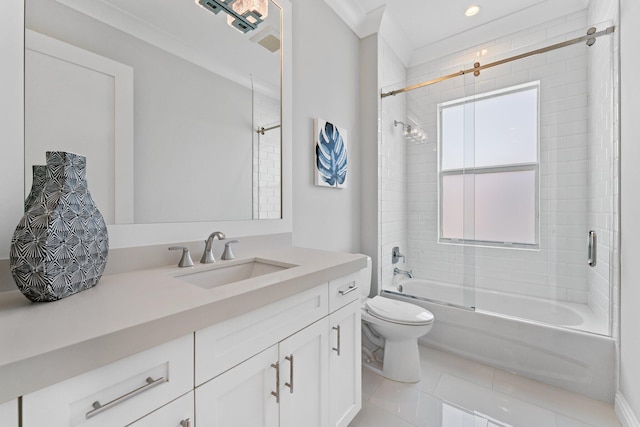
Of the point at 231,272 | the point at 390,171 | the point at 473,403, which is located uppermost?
the point at 390,171

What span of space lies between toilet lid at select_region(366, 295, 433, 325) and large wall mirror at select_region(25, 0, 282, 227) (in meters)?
0.93

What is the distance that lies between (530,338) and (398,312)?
0.90 metres

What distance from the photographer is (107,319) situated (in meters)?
0.57

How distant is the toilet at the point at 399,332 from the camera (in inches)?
67.3

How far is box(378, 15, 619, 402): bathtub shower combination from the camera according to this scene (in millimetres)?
1728

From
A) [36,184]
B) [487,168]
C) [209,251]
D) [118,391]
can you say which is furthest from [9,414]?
[487,168]

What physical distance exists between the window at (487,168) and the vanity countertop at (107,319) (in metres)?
2.06

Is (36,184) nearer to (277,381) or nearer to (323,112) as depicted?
(277,381)

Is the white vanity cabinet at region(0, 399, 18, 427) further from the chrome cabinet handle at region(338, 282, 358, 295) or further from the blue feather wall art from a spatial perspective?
the blue feather wall art

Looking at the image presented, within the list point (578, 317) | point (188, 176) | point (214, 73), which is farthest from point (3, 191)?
point (578, 317)

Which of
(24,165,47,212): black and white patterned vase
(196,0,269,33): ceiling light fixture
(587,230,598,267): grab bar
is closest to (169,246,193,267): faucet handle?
(24,165,47,212): black and white patterned vase

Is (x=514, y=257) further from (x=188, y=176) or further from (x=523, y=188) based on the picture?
(x=188, y=176)

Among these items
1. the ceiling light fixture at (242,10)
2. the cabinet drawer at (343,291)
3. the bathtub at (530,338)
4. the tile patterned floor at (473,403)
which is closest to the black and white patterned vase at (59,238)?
the cabinet drawer at (343,291)

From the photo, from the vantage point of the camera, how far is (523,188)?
7.70 ft
